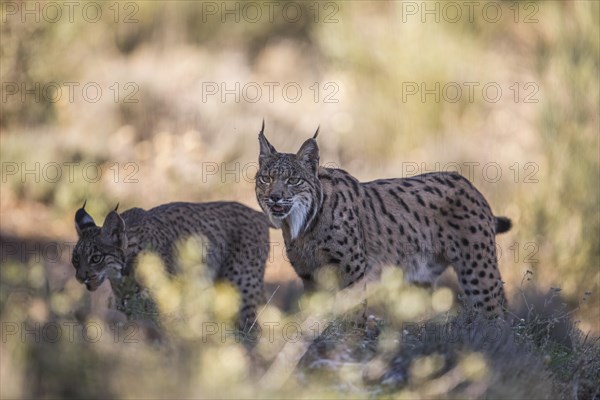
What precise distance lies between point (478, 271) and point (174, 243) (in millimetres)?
2629

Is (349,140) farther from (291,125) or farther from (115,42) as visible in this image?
(115,42)

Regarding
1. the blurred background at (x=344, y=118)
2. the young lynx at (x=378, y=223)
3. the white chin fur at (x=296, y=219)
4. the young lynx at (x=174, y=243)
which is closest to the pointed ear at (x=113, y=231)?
the young lynx at (x=174, y=243)

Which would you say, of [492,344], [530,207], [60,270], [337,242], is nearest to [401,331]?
[492,344]

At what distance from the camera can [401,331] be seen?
6957 millimetres

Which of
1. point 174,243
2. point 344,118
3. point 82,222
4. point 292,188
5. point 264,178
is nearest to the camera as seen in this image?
point 292,188

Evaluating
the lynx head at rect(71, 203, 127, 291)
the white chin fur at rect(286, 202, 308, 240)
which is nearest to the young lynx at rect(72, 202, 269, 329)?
the lynx head at rect(71, 203, 127, 291)

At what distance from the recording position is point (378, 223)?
8656 millimetres

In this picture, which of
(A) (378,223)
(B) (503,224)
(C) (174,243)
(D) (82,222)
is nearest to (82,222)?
(D) (82,222)

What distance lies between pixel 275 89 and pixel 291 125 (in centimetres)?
230

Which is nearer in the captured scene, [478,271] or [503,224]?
[478,271]

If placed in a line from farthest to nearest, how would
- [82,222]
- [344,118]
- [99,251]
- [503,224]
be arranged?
[344,118], [503,224], [82,222], [99,251]

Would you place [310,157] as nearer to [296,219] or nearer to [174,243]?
[296,219]

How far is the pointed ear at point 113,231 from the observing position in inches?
340

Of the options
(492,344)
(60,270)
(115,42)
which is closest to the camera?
(492,344)
